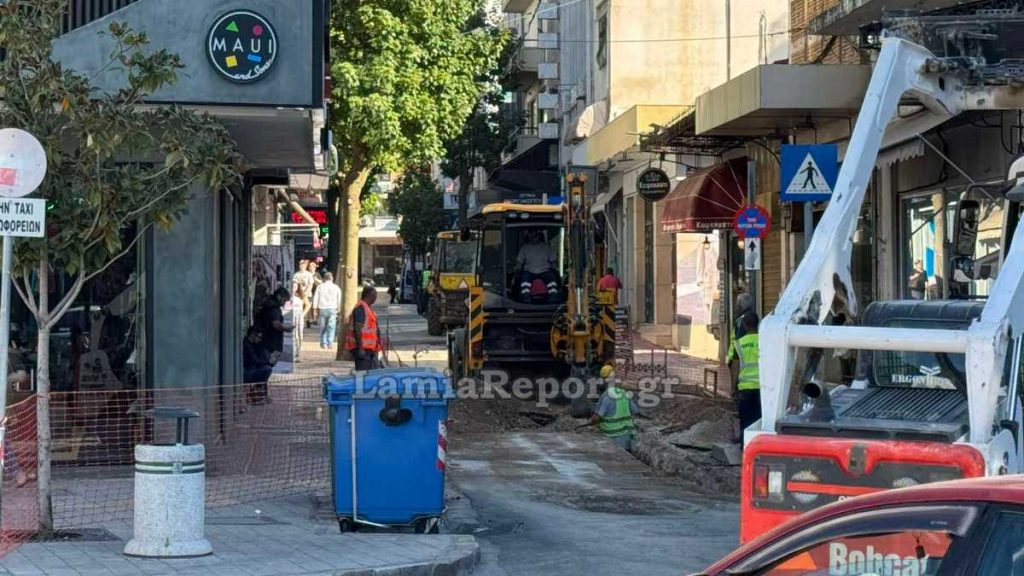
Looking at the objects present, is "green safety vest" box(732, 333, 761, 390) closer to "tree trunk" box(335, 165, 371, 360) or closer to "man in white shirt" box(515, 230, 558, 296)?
"man in white shirt" box(515, 230, 558, 296)

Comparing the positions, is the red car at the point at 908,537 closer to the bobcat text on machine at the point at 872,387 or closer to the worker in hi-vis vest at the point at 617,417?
the bobcat text on machine at the point at 872,387

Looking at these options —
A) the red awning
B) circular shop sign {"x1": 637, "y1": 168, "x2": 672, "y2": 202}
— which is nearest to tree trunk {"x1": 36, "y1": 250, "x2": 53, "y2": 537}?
the red awning

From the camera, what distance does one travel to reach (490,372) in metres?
21.6

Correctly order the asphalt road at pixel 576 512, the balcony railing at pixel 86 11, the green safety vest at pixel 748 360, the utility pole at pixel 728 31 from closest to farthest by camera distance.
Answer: the asphalt road at pixel 576 512 < the balcony railing at pixel 86 11 < the green safety vest at pixel 748 360 < the utility pole at pixel 728 31

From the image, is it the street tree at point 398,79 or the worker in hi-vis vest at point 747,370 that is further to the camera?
the street tree at point 398,79

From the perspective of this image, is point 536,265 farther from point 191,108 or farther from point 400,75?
point 191,108

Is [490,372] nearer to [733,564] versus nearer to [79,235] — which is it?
[79,235]

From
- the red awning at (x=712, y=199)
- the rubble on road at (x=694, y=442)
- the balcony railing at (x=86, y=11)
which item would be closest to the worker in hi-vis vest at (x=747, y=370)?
the rubble on road at (x=694, y=442)

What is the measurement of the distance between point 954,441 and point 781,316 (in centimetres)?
112

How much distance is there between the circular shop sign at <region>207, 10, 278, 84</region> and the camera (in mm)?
12430

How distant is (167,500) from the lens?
29.8 feet

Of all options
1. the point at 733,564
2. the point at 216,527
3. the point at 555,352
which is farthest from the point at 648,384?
the point at 733,564

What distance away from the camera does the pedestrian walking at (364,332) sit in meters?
19.2

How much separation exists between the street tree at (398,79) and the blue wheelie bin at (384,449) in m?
16.5
